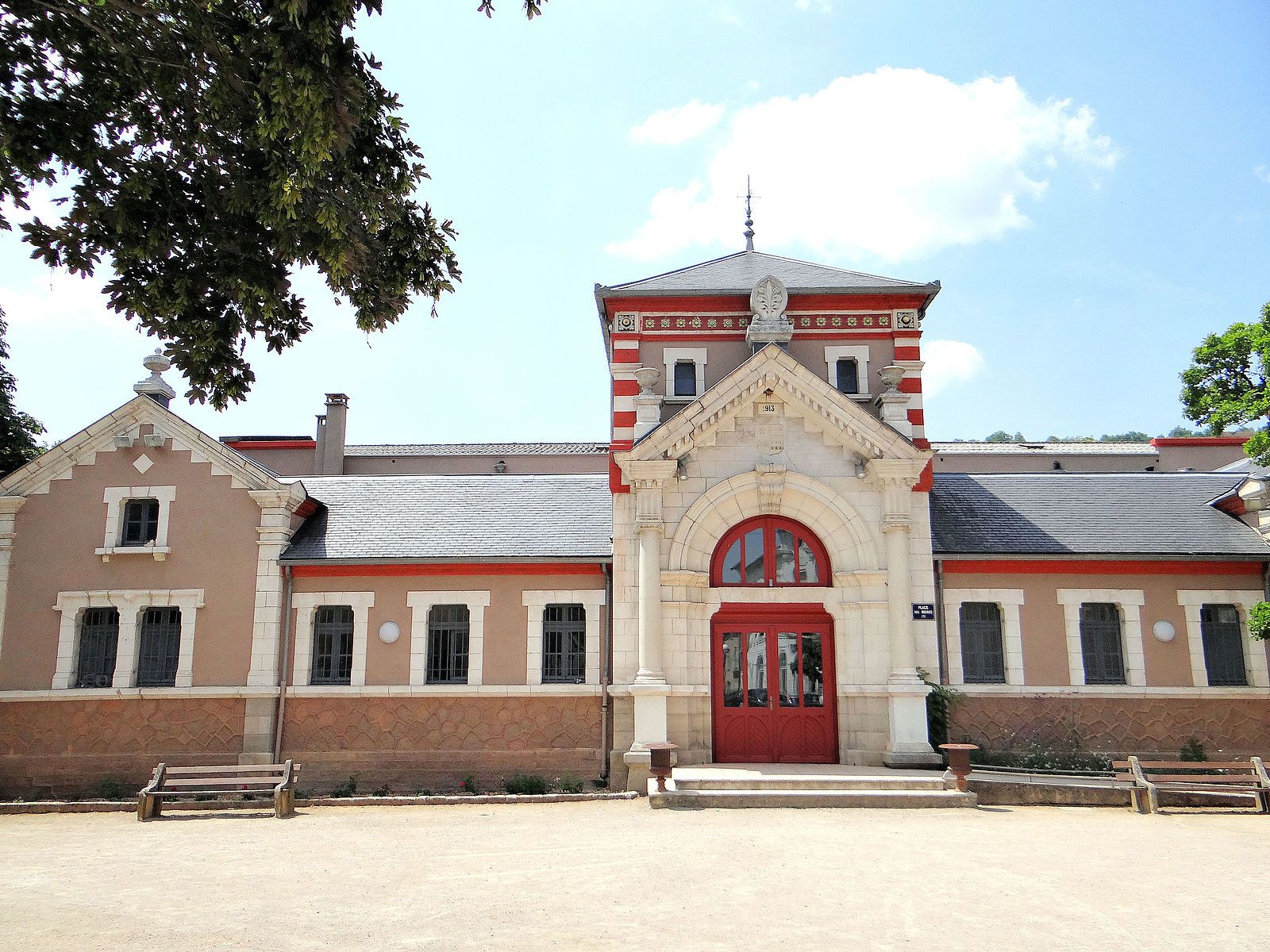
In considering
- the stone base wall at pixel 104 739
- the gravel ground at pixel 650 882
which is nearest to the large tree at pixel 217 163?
the gravel ground at pixel 650 882

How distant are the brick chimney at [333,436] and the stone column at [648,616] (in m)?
19.9

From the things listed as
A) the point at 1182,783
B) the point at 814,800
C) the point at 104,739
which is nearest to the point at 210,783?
the point at 104,739

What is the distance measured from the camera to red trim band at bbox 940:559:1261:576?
17500 millimetres

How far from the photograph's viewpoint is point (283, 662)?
56.7 feet

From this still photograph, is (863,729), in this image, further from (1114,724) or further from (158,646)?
(158,646)

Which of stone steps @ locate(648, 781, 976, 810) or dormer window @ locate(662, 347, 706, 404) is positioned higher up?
dormer window @ locate(662, 347, 706, 404)

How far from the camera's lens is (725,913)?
26.7ft

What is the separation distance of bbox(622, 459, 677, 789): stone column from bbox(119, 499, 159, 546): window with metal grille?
9.21 m

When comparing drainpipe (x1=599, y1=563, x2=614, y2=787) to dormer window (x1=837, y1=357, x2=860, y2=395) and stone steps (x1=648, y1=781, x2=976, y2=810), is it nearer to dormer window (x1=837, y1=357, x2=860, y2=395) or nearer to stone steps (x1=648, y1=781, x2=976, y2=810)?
stone steps (x1=648, y1=781, x2=976, y2=810)

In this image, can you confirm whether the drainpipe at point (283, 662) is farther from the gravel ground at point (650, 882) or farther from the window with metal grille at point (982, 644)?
the window with metal grille at point (982, 644)

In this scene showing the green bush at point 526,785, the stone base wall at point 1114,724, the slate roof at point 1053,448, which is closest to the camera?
the green bush at point 526,785

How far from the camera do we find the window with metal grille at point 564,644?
56.9ft

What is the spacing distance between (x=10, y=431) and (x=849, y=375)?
71.4 feet

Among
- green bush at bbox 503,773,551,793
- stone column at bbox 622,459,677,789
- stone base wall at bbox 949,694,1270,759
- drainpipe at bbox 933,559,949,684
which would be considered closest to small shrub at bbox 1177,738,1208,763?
stone base wall at bbox 949,694,1270,759
